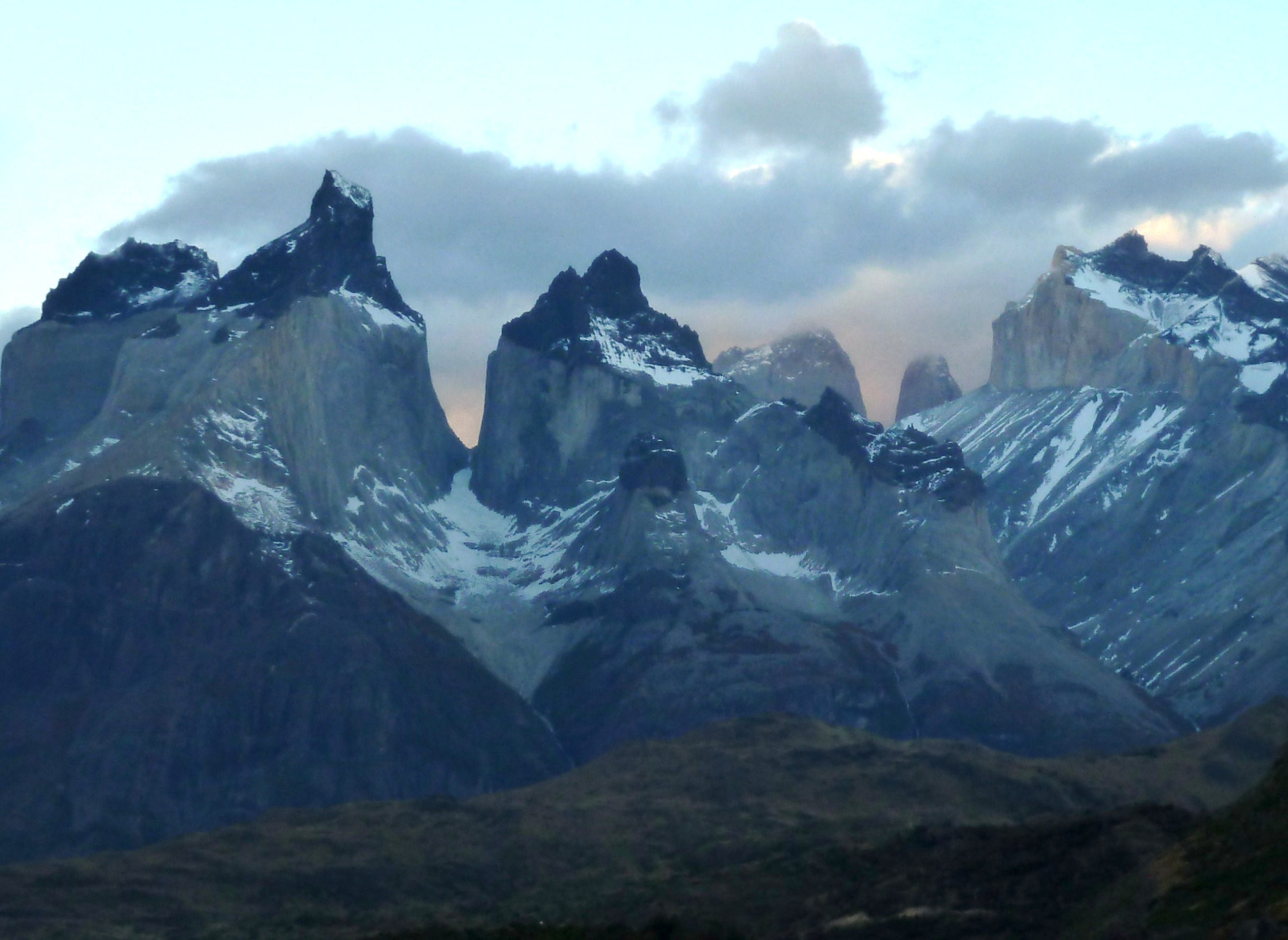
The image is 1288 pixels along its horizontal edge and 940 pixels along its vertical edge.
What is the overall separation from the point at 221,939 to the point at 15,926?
16.7 m

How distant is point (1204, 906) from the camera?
121m

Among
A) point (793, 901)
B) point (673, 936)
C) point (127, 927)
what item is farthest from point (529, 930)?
point (127, 927)

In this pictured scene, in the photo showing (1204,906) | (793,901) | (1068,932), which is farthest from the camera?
(793,901)

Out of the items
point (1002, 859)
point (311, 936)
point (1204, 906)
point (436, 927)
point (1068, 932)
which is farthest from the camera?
point (311, 936)

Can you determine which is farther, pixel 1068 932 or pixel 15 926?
pixel 15 926

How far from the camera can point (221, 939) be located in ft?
637

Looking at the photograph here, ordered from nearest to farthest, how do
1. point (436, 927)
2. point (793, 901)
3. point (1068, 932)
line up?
1. point (1068, 932)
2. point (436, 927)
3. point (793, 901)

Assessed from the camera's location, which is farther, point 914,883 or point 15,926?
point 15,926

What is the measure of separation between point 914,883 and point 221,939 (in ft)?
207

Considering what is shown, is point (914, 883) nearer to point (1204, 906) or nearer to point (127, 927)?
point (1204, 906)

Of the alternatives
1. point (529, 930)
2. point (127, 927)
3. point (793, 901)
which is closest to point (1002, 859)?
point (793, 901)

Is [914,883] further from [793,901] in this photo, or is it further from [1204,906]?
[1204,906]

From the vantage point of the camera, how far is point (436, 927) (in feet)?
489

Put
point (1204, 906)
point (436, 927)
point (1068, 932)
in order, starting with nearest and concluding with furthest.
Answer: point (1204, 906) < point (1068, 932) < point (436, 927)
